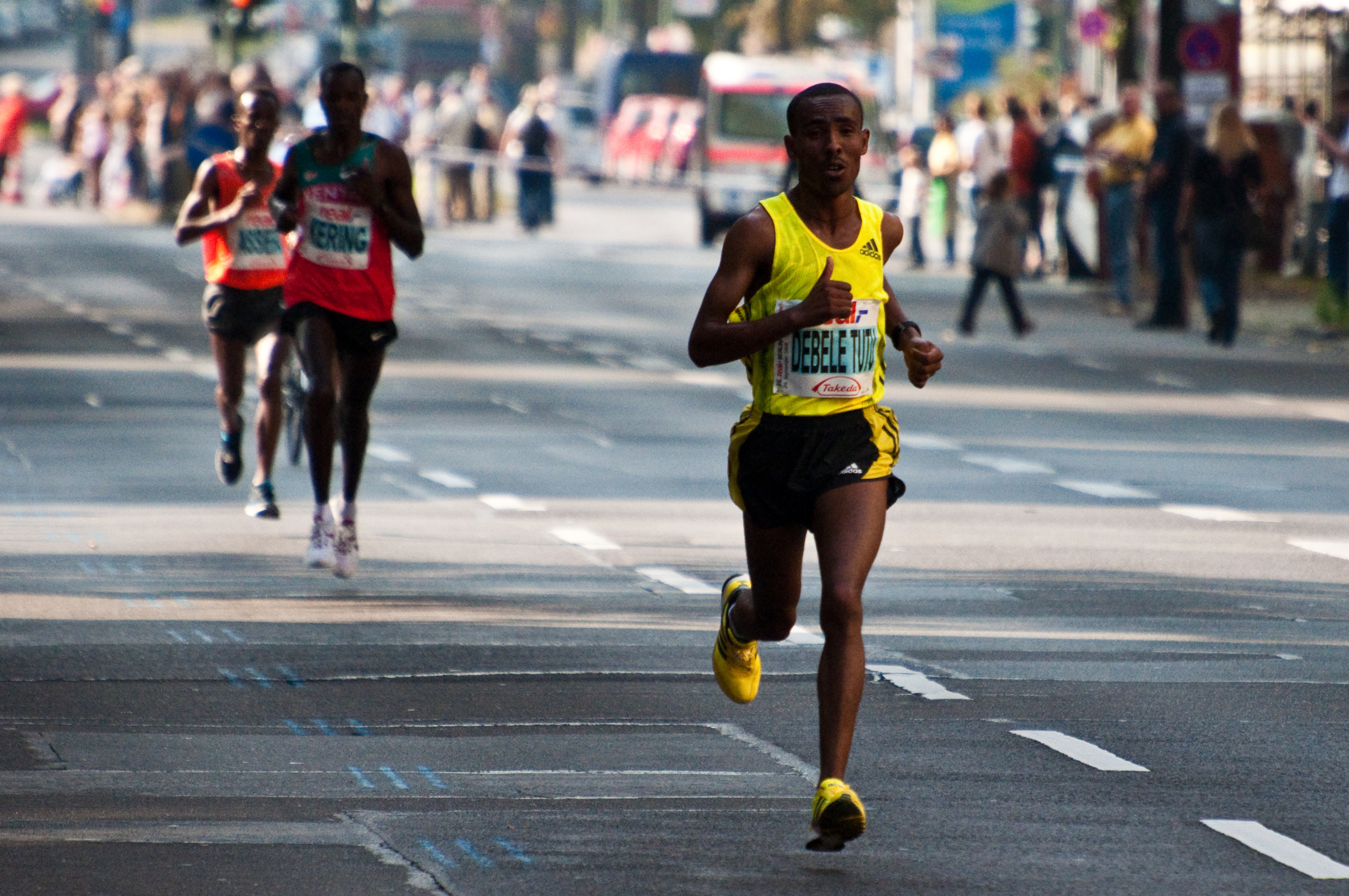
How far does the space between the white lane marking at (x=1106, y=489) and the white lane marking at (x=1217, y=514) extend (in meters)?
0.32

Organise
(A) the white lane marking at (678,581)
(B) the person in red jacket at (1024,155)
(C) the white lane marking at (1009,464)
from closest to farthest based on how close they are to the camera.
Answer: (A) the white lane marking at (678,581) → (C) the white lane marking at (1009,464) → (B) the person in red jacket at (1024,155)

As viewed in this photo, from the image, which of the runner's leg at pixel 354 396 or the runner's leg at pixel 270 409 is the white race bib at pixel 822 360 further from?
the runner's leg at pixel 270 409

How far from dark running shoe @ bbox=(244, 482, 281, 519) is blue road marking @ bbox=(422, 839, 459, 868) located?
5.99 m

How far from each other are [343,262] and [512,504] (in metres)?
2.52

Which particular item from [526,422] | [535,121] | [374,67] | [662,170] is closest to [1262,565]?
[526,422]

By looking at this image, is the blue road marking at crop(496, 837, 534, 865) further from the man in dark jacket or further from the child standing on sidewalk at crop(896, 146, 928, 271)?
the child standing on sidewalk at crop(896, 146, 928, 271)

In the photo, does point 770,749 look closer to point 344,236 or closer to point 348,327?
point 348,327

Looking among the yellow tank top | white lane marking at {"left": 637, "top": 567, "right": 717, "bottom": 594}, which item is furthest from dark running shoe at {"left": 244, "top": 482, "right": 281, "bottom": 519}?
the yellow tank top

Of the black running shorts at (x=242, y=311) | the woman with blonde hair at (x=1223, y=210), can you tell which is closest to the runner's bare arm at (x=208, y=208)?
the black running shorts at (x=242, y=311)

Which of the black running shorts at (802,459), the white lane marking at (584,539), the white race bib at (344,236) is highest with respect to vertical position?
the white race bib at (344,236)

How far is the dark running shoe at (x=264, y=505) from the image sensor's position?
11875 mm

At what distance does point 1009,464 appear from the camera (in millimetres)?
14438

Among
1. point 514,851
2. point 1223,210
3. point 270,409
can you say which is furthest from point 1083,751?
point 1223,210

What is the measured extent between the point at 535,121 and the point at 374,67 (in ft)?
25.7
